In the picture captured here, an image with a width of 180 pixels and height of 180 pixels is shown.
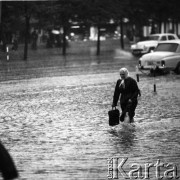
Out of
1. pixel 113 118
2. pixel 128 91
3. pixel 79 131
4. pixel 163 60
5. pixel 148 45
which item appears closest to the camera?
pixel 79 131

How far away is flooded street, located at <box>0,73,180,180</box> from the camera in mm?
9803

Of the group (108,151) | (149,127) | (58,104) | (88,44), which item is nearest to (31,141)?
(108,151)

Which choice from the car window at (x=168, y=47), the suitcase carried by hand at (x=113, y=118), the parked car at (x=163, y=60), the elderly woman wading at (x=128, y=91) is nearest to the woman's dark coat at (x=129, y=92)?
the elderly woman wading at (x=128, y=91)

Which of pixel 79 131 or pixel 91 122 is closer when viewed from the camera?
pixel 79 131

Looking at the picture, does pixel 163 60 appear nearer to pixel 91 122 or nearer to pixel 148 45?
pixel 91 122

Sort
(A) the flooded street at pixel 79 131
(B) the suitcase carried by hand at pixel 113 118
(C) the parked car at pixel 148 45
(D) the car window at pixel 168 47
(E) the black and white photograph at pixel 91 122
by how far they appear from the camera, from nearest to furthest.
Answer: (E) the black and white photograph at pixel 91 122 → (A) the flooded street at pixel 79 131 → (B) the suitcase carried by hand at pixel 113 118 → (D) the car window at pixel 168 47 → (C) the parked car at pixel 148 45

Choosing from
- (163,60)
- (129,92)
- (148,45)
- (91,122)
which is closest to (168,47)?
(163,60)

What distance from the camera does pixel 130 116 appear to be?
14.9 metres

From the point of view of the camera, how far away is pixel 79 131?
1355 centimetres

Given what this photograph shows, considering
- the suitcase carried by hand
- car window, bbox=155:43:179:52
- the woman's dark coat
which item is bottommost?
the suitcase carried by hand

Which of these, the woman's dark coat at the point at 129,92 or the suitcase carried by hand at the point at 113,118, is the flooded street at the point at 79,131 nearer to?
the suitcase carried by hand at the point at 113,118

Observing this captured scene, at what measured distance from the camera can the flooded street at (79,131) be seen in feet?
32.2

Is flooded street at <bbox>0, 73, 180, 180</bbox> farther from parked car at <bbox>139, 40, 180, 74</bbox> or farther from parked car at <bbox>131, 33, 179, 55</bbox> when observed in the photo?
parked car at <bbox>131, 33, 179, 55</bbox>

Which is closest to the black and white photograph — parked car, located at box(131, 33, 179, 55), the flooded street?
the flooded street
